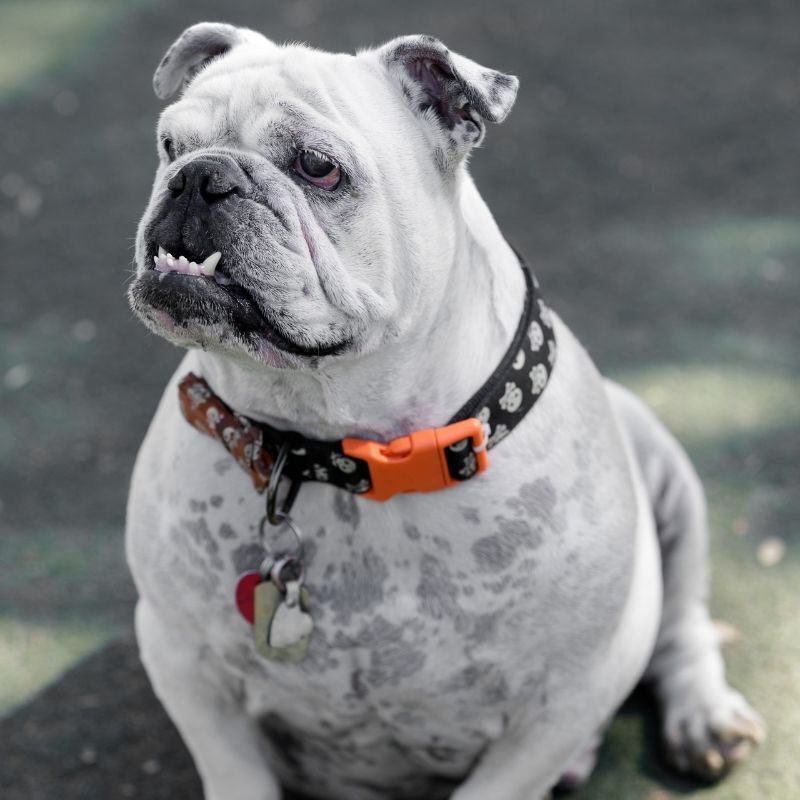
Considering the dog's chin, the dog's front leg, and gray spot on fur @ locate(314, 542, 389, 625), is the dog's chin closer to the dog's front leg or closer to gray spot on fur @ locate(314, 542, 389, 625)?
gray spot on fur @ locate(314, 542, 389, 625)

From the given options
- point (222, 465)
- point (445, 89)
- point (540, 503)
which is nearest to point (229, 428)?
point (222, 465)

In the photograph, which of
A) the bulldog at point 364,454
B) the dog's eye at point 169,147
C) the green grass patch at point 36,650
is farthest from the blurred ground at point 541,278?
the dog's eye at point 169,147

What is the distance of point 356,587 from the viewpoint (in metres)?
2.13

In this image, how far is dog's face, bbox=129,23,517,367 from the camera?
6.11 feet

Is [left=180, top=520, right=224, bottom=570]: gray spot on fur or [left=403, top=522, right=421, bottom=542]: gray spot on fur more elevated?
[left=403, top=522, right=421, bottom=542]: gray spot on fur

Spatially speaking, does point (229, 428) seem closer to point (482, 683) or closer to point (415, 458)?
point (415, 458)

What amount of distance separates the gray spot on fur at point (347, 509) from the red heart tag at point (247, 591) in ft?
0.53

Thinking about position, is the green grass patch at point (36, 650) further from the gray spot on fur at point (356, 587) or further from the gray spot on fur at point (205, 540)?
the gray spot on fur at point (356, 587)

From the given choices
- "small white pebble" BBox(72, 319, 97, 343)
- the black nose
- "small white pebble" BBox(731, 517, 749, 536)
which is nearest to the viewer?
the black nose

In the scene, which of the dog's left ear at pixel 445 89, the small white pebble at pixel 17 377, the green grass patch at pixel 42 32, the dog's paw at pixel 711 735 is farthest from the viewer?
the green grass patch at pixel 42 32

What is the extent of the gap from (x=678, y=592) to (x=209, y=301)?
59.0 inches

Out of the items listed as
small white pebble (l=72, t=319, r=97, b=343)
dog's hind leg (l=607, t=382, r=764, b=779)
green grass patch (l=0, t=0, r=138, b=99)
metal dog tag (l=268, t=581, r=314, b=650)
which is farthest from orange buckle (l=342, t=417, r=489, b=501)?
green grass patch (l=0, t=0, r=138, b=99)

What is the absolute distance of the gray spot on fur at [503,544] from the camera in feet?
6.85

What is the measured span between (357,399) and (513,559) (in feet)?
1.19
